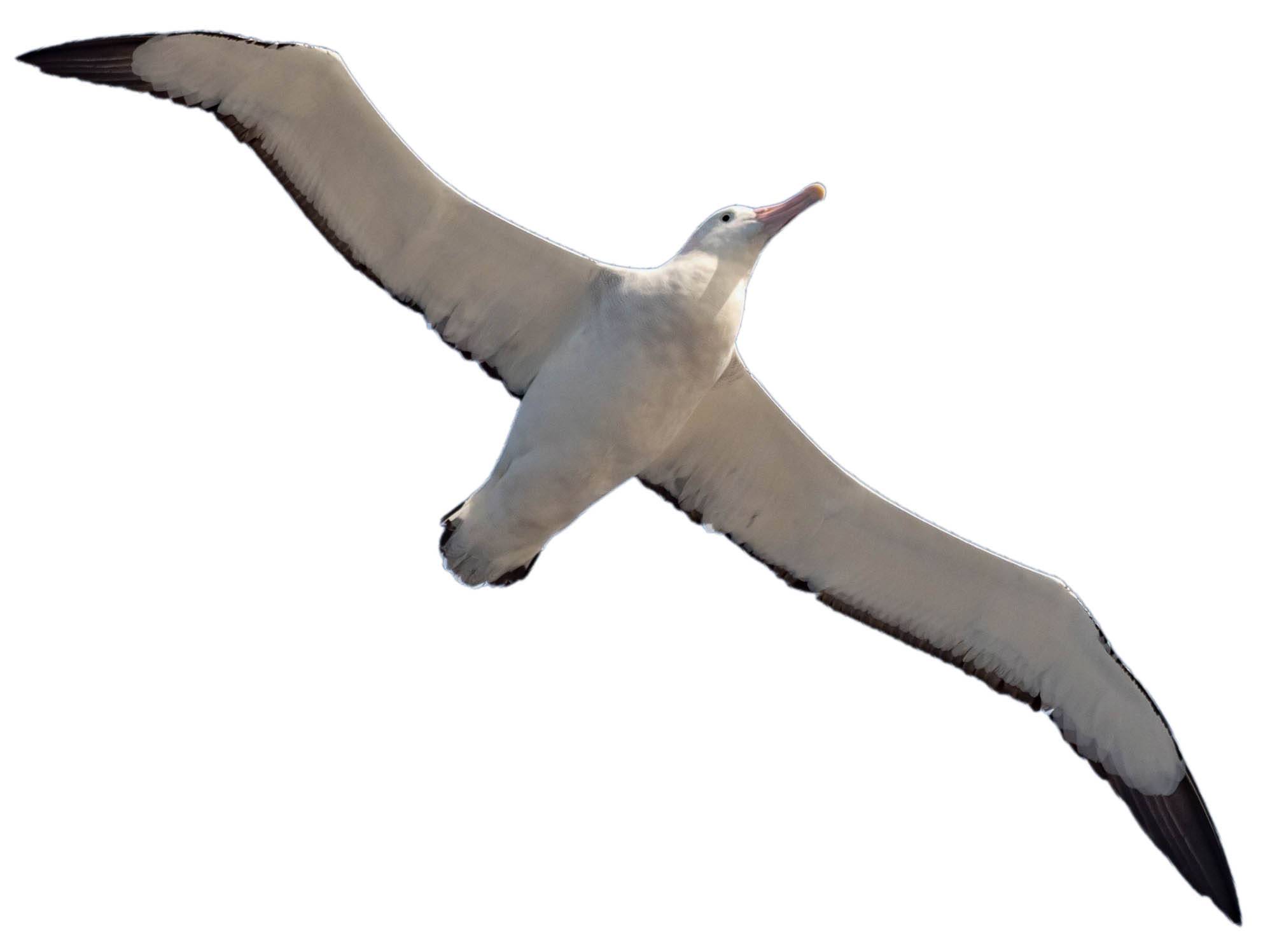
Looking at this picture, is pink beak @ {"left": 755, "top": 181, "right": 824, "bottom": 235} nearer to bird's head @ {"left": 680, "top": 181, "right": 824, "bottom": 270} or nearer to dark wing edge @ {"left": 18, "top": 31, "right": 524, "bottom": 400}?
bird's head @ {"left": 680, "top": 181, "right": 824, "bottom": 270}

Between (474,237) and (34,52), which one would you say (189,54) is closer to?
(34,52)

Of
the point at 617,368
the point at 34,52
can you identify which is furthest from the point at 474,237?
the point at 34,52

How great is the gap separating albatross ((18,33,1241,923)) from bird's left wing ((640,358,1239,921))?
14 millimetres

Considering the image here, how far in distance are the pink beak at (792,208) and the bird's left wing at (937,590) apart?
1.13 m

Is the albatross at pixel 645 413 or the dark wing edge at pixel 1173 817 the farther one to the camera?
the dark wing edge at pixel 1173 817

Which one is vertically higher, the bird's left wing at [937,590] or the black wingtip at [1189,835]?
the bird's left wing at [937,590]

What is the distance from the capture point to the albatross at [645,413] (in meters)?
10.2

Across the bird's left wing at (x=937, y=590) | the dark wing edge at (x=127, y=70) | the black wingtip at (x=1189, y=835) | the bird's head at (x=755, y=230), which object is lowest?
the black wingtip at (x=1189, y=835)

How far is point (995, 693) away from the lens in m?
11.9

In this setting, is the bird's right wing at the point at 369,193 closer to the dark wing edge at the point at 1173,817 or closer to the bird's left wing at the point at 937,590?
the bird's left wing at the point at 937,590

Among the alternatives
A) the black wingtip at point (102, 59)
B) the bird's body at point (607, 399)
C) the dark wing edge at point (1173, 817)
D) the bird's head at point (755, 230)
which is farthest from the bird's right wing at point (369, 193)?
the dark wing edge at point (1173, 817)

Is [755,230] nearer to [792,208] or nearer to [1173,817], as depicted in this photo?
[792,208]

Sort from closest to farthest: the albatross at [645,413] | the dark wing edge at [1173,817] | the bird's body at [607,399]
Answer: the bird's body at [607,399]
the albatross at [645,413]
the dark wing edge at [1173,817]

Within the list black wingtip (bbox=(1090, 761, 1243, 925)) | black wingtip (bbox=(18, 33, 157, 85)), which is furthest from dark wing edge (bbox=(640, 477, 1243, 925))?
black wingtip (bbox=(18, 33, 157, 85))
